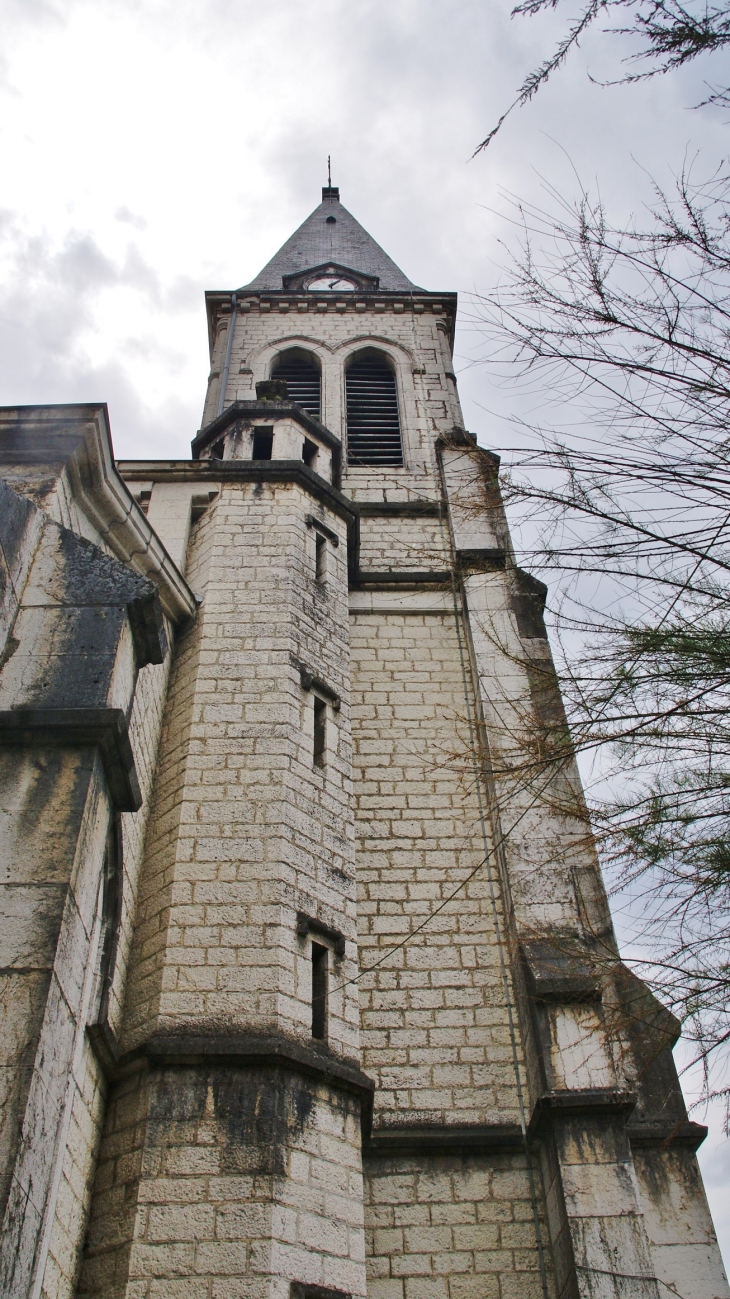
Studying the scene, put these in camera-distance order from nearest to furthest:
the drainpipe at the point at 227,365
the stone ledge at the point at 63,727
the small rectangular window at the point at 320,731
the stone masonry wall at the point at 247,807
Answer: the stone ledge at the point at 63,727 → the stone masonry wall at the point at 247,807 → the small rectangular window at the point at 320,731 → the drainpipe at the point at 227,365

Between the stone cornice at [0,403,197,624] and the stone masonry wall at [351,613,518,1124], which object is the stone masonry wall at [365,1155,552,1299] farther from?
the stone cornice at [0,403,197,624]

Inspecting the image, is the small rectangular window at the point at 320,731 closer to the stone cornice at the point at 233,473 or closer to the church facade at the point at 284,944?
the church facade at the point at 284,944

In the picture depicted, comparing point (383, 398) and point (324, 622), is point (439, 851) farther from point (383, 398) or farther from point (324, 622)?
point (383, 398)

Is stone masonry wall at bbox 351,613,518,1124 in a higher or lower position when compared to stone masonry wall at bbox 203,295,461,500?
lower

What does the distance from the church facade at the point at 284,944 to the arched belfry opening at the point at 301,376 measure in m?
6.93

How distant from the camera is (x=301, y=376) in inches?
707

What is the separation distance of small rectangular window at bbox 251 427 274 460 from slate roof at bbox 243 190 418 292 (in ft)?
30.7

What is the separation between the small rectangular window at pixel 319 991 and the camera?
21.4 feet

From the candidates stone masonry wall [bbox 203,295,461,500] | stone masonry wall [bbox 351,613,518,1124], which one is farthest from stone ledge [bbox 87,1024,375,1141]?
stone masonry wall [bbox 203,295,461,500]

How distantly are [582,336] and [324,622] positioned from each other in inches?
211

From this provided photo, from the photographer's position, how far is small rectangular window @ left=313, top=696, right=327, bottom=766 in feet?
26.6

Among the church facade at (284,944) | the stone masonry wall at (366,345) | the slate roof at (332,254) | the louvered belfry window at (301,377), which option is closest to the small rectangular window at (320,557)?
the church facade at (284,944)

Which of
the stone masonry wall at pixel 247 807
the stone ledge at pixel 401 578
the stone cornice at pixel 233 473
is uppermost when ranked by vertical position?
the stone cornice at pixel 233 473

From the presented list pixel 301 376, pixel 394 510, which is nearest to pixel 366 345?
pixel 301 376
